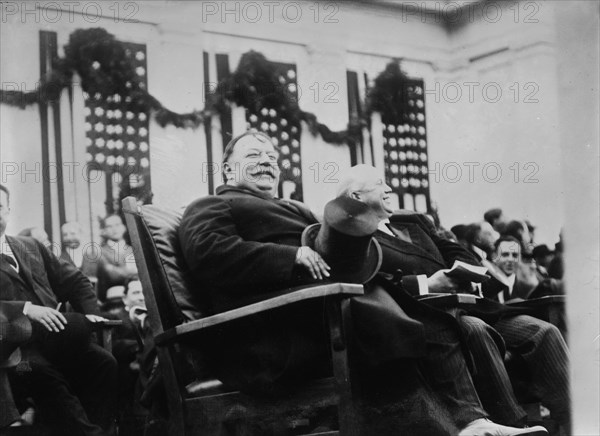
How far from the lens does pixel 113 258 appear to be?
12.8 ft

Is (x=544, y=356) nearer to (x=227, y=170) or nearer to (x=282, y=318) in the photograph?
(x=282, y=318)

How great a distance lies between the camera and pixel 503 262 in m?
4.52

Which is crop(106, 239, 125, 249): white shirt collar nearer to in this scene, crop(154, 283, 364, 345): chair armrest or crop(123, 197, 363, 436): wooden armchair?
crop(123, 197, 363, 436): wooden armchair

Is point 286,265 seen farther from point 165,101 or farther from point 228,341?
point 165,101

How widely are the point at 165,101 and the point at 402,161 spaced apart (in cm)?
108

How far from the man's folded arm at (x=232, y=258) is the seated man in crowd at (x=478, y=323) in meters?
0.41

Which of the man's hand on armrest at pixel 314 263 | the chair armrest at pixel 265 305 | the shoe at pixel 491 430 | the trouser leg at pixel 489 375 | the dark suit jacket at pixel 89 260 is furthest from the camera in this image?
the dark suit jacket at pixel 89 260

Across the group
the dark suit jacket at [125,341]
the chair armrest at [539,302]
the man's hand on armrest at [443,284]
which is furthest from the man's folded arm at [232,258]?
the chair armrest at [539,302]

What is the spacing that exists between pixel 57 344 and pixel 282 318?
101cm

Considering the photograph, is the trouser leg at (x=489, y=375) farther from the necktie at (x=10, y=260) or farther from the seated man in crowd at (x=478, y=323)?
the necktie at (x=10, y=260)

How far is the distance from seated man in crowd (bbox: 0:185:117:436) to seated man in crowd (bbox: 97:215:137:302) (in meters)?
0.12

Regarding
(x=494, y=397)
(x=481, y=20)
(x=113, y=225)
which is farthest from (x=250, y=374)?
(x=481, y=20)

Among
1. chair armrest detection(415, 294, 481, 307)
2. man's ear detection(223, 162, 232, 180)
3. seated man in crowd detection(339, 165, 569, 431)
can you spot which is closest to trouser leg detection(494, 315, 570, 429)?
seated man in crowd detection(339, 165, 569, 431)

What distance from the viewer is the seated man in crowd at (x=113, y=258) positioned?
3816 millimetres
